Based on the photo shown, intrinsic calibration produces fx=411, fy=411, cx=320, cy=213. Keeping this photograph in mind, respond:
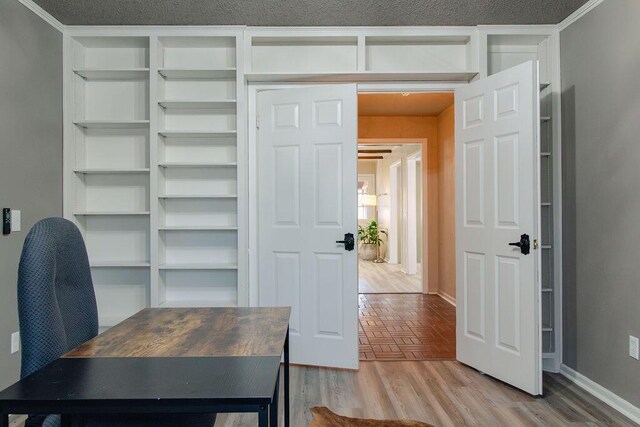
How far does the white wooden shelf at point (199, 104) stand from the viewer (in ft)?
10.2

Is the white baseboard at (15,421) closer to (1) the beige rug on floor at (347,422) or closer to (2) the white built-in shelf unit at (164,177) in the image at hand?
(2) the white built-in shelf unit at (164,177)

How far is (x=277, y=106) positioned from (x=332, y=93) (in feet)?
1.47

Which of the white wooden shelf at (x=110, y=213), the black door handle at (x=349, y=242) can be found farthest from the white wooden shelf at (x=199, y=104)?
the black door handle at (x=349, y=242)

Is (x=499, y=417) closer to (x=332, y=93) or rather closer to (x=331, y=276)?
(x=331, y=276)

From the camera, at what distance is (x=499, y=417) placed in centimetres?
235

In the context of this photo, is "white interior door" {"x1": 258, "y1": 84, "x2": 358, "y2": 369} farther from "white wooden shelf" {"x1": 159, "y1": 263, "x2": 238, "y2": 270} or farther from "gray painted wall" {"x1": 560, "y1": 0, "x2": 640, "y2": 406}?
"gray painted wall" {"x1": 560, "y1": 0, "x2": 640, "y2": 406}

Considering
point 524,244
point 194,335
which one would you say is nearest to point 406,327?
point 524,244

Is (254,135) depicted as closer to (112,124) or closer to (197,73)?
(197,73)

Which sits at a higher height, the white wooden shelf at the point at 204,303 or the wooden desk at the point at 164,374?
the wooden desk at the point at 164,374

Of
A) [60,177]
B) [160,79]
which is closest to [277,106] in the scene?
[160,79]

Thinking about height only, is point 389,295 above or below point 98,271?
below

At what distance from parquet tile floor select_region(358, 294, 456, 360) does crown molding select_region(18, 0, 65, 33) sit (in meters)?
3.41

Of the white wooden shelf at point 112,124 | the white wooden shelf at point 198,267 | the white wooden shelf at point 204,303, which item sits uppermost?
the white wooden shelf at point 112,124

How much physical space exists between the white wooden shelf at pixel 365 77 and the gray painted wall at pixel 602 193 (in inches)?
30.1
